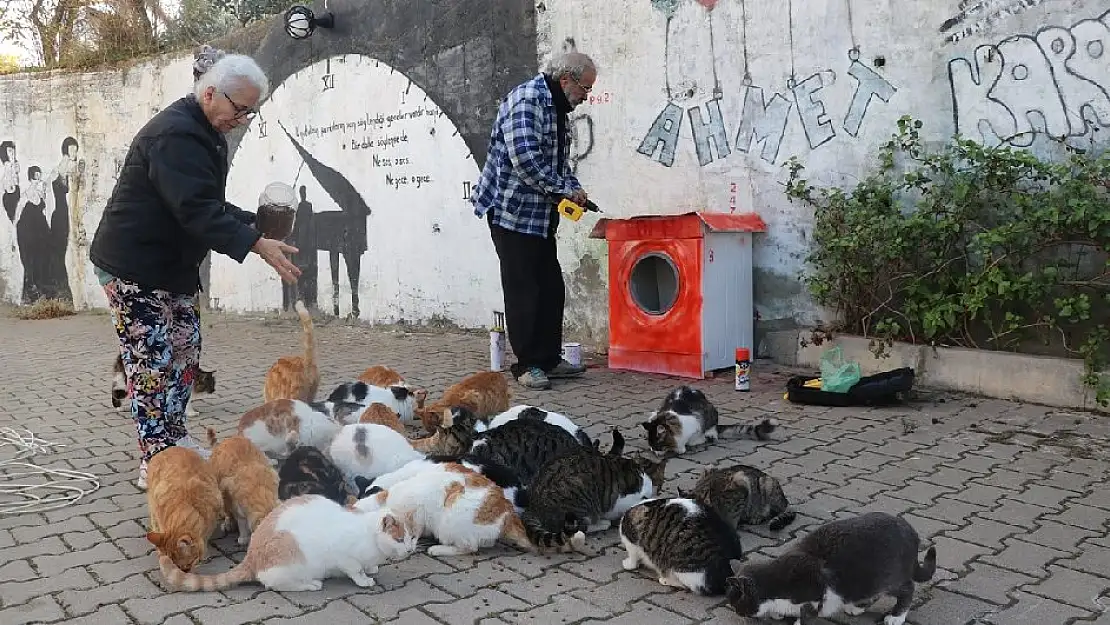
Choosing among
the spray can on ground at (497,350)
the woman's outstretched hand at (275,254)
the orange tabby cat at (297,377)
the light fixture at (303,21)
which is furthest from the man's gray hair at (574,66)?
the light fixture at (303,21)

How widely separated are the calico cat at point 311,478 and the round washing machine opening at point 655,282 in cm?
345

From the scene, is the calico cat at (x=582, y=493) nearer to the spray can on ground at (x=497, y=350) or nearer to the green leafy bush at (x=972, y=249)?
the green leafy bush at (x=972, y=249)

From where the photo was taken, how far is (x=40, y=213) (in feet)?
41.1

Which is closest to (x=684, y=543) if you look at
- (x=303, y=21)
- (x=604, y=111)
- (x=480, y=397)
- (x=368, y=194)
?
(x=480, y=397)

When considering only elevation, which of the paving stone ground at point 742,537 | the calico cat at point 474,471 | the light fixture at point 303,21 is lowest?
the paving stone ground at point 742,537

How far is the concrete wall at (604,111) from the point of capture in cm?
550

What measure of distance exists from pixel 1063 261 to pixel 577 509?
3539 millimetres

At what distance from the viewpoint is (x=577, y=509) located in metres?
3.40

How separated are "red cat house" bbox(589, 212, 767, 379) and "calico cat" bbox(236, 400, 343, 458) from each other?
2.80 metres

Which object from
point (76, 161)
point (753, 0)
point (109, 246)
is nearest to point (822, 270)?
point (753, 0)

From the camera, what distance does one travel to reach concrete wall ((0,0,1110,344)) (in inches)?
217

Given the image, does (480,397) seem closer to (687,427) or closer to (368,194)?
(687,427)

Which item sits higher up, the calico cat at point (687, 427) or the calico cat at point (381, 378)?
the calico cat at point (381, 378)

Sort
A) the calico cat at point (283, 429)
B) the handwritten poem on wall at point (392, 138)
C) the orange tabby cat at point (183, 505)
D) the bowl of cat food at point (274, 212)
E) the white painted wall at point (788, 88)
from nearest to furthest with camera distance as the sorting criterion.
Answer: the orange tabby cat at point (183, 505), the calico cat at point (283, 429), the bowl of cat food at point (274, 212), the white painted wall at point (788, 88), the handwritten poem on wall at point (392, 138)
